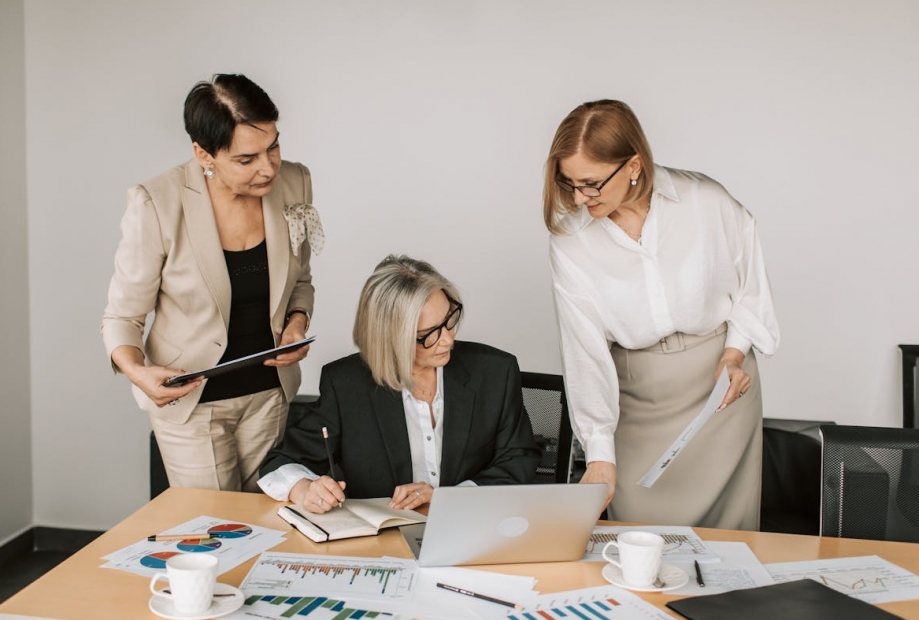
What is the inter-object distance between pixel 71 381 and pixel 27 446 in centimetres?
35

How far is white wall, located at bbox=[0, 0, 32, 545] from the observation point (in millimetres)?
3746

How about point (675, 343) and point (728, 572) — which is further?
point (675, 343)

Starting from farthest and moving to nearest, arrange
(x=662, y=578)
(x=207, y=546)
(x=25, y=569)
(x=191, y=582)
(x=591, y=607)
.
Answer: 1. (x=25, y=569)
2. (x=207, y=546)
3. (x=662, y=578)
4. (x=591, y=607)
5. (x=191, y=582)

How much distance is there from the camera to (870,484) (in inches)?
84.0

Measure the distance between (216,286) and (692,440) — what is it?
1.34 metres

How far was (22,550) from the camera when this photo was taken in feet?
13.0

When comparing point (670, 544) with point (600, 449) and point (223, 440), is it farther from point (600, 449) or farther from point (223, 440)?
point (223, 440)

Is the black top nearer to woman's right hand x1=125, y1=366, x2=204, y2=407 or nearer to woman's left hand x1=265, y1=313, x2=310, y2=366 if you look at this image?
woman's left hand x1=265, y1=313, x2=310, y2=366

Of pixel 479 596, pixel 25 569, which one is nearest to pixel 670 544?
pixel 479 596

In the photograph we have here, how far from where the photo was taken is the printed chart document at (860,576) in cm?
169

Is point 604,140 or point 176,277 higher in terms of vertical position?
point 604,140

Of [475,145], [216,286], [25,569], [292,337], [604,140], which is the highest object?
[475,145]

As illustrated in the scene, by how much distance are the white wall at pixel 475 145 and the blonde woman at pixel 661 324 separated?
3.90 ft

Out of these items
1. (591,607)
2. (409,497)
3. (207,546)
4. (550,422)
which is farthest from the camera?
(550,422)
